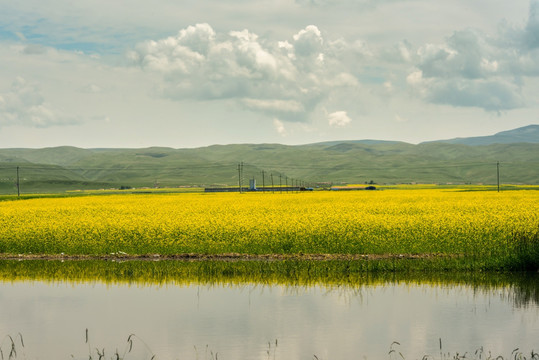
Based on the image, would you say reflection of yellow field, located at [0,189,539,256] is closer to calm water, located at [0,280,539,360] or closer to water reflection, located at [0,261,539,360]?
water reflection, located at [0,261,539,360]

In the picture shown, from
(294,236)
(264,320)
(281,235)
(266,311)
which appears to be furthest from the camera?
(281,235)

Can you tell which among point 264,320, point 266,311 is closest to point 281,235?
point 266,311

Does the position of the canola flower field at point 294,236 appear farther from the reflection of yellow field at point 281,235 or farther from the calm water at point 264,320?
the calm water at point 264,320

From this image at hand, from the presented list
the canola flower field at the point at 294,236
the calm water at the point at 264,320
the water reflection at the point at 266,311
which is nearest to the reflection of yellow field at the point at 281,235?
the canola flower field at the point at 294,236

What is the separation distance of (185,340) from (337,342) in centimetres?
358

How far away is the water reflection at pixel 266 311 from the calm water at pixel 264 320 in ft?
0.10

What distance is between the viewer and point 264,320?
58.3 ft

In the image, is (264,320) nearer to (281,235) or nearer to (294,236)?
(294,236)

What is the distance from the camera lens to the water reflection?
15125mm

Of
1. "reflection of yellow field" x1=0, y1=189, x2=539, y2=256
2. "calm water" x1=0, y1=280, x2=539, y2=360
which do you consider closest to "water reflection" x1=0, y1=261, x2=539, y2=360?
"calm water" x1=0, y1=280, x2=539, y2=360

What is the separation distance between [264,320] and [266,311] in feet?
3.49

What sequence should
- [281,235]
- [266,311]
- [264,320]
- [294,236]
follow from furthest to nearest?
[281,235]
[294,236]
[266,311]
[264,320]

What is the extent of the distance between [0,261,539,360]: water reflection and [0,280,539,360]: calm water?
0.10ft

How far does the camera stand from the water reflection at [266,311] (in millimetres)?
15125
